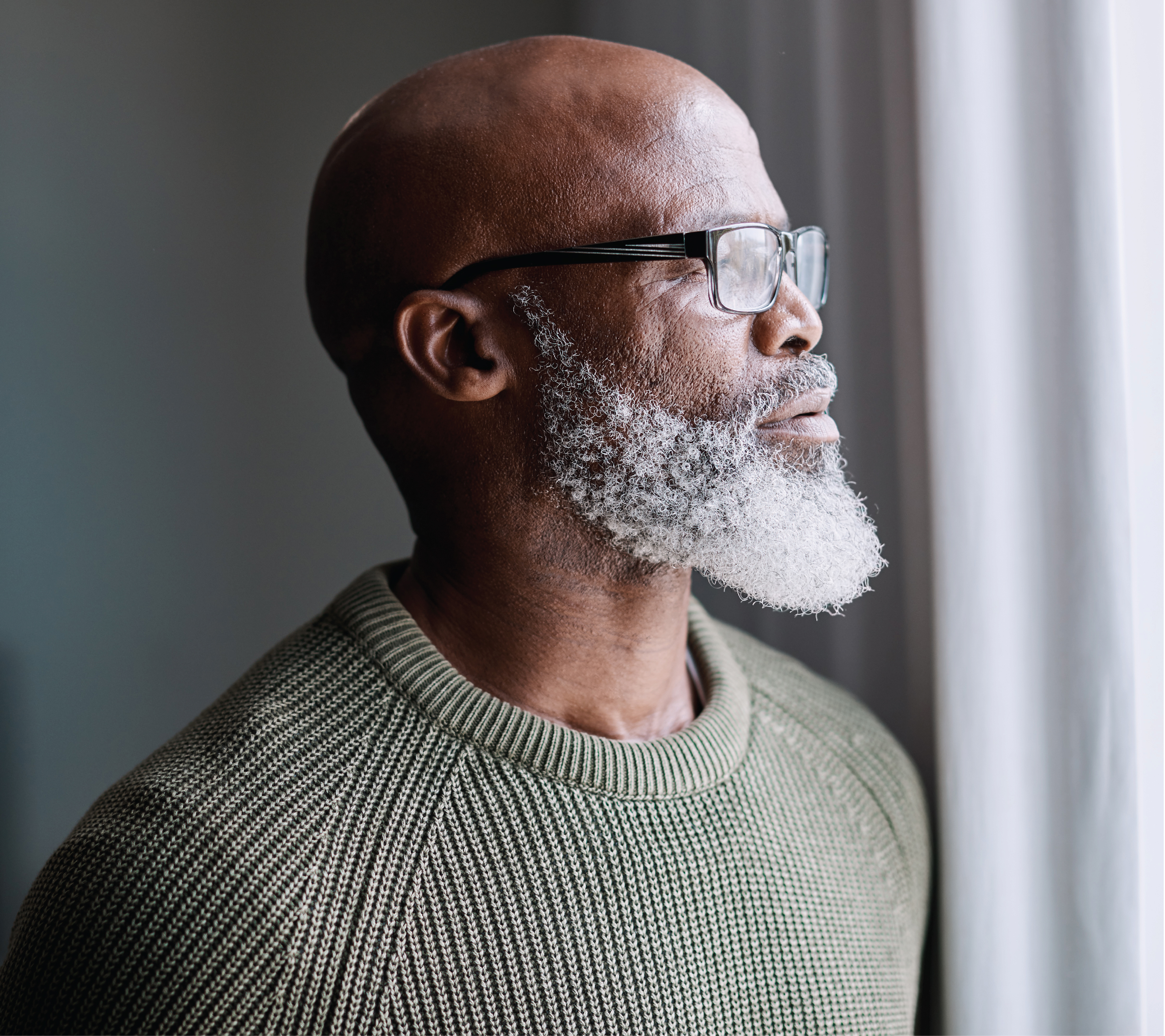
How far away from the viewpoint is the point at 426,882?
3.12 feet

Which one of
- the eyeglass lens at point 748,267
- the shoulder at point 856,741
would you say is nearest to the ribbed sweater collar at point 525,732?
the shoulder at point 856,741

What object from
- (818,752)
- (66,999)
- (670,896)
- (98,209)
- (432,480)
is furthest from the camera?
(98,209)

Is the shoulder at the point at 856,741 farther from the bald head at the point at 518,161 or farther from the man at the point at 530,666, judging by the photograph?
the bald head at the point at 518,161

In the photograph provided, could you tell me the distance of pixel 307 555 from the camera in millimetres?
1605

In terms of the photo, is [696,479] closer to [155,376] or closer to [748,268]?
[748,268]

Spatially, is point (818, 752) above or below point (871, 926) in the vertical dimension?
above

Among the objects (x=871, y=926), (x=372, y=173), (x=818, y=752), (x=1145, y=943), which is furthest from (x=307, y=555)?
(x=1145, y=943)

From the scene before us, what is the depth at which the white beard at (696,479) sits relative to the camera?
103cm

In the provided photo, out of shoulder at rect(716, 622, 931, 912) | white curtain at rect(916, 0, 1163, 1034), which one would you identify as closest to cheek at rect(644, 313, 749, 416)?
white curtain at rect(916, 0, 1163, 1034)

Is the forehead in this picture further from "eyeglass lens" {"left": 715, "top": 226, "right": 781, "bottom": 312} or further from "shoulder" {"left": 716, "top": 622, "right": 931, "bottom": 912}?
"shoulder" {"left": 716, "top": 622, "right": 931, "bottom": 912}

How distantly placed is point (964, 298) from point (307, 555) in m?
1.07

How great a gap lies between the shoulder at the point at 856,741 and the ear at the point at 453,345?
22.1 inches

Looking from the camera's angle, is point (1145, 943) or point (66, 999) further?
point (1145, 943)

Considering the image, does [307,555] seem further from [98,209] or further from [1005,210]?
[1005,210]
